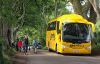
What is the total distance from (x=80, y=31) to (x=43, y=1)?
474 cm

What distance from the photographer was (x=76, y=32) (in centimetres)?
3369

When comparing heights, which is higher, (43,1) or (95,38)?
(43,1)

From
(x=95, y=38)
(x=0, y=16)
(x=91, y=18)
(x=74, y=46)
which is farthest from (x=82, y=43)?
(x=91, y=18)

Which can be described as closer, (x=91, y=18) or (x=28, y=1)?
(x=28, y=1)

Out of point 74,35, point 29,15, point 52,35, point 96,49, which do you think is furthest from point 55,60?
point 29,15

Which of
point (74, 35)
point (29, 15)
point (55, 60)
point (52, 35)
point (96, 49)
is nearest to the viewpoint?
point (55, 60)

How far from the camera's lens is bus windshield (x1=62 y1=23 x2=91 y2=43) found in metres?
33.4

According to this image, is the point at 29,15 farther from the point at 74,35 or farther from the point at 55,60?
the point at 55,60

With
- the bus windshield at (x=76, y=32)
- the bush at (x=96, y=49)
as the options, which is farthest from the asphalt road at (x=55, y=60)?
the bush at (x=96, y=49)

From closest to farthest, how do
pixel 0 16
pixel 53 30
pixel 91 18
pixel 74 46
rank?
pixel 0 16
pixel 74 46
pixel 53 30
pixel 91 18

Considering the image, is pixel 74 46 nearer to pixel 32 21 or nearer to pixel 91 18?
pixel 91 18

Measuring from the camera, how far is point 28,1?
117 feet

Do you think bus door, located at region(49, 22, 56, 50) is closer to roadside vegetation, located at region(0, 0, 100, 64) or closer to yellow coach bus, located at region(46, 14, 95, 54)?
roadside vegetation, located at region(0, 0, 100, 64)

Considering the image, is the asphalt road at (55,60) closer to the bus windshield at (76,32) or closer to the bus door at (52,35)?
the bus windshield at (76,32)
